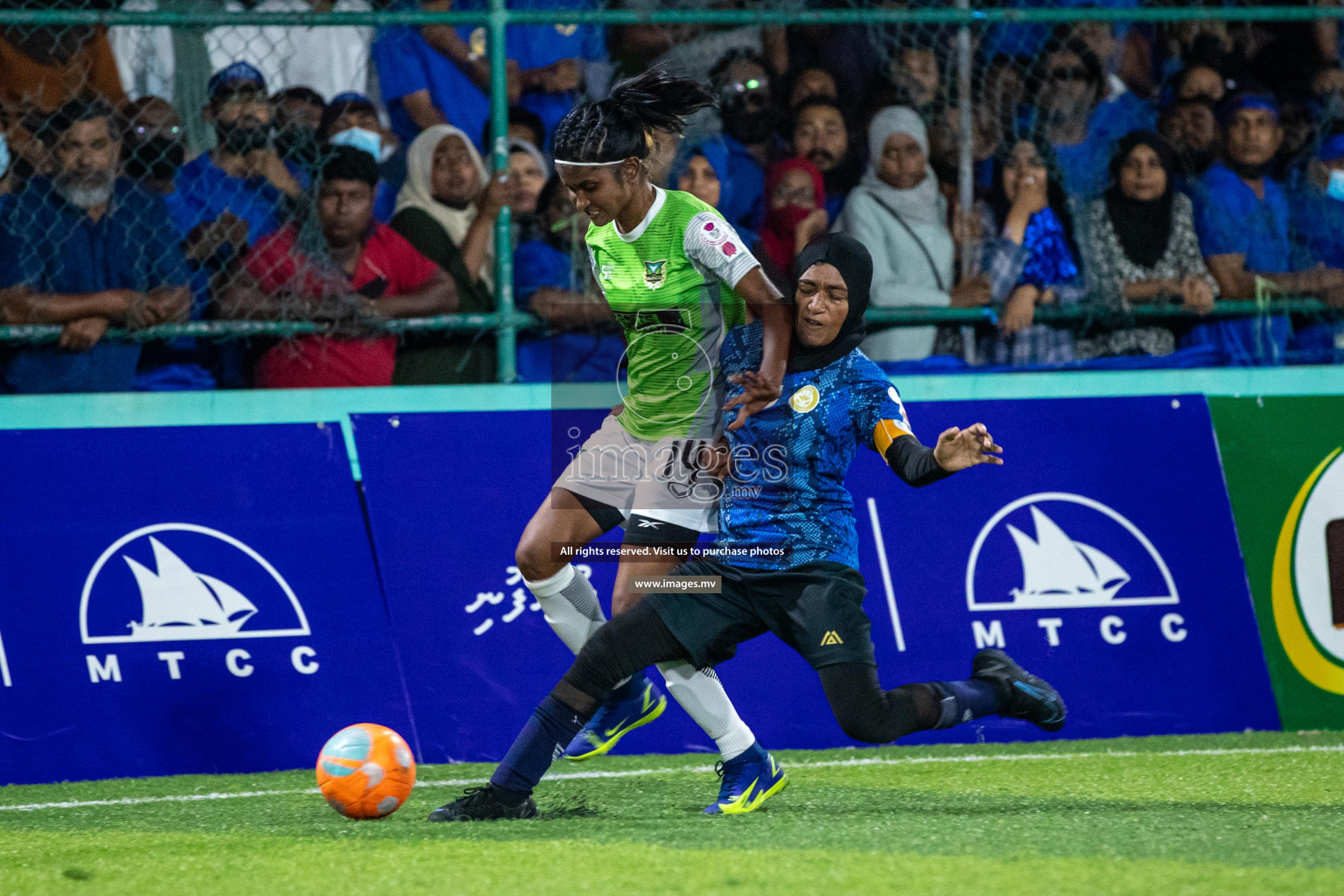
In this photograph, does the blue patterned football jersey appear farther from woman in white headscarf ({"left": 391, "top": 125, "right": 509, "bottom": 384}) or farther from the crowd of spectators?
woman in white headscarf ({"left": 391, "top": 125, "right": 509, "bottom": 384})

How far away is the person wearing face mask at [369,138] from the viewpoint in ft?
23.1

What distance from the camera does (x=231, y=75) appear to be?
686 centimetres

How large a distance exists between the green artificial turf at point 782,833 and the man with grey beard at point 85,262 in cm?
191

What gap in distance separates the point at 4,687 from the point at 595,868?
308cm

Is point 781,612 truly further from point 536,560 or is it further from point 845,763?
point 845,763

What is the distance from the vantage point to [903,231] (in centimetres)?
735

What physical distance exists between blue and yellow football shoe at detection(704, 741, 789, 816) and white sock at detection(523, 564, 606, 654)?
2.35ft

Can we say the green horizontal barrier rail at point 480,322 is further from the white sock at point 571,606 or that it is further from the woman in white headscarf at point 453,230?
the white sock at point 571,606

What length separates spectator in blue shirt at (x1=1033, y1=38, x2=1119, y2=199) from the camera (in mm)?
7449

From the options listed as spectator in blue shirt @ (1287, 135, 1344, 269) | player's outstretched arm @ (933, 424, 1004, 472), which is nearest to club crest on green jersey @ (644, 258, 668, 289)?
player's outstretched arm @ (933, 424, 1004, 472)

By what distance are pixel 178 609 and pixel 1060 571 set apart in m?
3.52

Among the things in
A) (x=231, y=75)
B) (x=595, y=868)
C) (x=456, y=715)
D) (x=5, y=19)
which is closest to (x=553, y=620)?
(x=456, y=715)

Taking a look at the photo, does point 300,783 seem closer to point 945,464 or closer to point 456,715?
point 456,715

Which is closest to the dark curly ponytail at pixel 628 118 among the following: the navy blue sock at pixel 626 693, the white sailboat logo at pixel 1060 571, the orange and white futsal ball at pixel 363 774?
the navy blue sock at pixel 626 693
